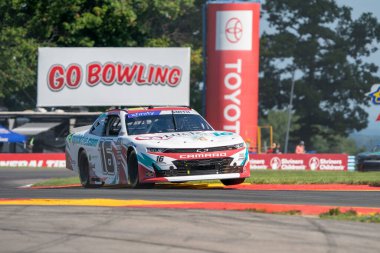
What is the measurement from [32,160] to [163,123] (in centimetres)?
3017

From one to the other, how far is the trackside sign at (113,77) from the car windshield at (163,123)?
115 ft

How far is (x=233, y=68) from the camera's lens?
186 feet

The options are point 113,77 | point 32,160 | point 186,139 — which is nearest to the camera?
point 186,139

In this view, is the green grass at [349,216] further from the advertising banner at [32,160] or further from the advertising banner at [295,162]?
the advertising banner at [32,160]

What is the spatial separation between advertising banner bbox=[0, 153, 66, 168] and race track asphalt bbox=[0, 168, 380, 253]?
34575mm

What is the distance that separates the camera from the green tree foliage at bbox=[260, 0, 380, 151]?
90.7 m

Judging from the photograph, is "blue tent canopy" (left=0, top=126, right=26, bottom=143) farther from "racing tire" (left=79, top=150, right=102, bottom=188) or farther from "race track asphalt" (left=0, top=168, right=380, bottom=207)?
"race track asphalt" (left=0, top=168, right=380, bottom=207)

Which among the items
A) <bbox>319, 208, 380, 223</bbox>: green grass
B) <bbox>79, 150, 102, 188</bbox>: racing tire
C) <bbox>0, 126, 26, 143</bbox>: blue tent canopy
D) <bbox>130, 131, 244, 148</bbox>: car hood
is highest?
<bbox>130, 131, 244, 148</bbox>: car hood

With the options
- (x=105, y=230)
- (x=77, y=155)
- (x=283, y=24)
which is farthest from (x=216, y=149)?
(x=283, y=24)

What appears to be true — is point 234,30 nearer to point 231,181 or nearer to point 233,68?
point 233,68

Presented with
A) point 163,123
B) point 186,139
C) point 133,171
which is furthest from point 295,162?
point 186,139

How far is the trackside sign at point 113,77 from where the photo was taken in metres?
54.2

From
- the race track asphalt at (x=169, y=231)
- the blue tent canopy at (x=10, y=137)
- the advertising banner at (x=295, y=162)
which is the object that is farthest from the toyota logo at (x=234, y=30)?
the race track asphalt at (x=169, y=231)

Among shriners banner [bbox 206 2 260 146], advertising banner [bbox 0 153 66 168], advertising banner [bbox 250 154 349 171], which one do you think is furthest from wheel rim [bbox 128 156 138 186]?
shriners banner [bbox 206 2 260 146]
